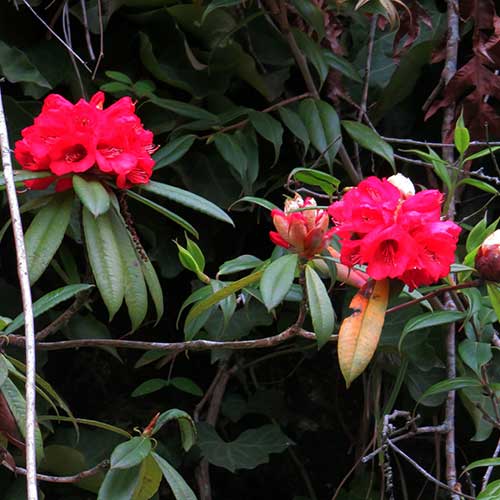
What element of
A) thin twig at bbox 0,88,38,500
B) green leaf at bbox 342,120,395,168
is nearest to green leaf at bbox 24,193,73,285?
thin twig at bbox 0,88,38,500

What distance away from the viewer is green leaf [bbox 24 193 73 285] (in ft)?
3.33

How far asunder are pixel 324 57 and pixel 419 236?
70 cm

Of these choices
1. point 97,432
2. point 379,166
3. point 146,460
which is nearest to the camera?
point 146,460

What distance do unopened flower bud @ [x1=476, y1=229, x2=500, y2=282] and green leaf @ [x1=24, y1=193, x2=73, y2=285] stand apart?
468 millimetres

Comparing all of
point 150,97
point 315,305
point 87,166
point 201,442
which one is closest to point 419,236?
point 315,305

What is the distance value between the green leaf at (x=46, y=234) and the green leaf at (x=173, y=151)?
40 cm

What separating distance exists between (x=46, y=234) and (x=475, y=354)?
24.7 inches

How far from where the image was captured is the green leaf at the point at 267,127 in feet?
4.94

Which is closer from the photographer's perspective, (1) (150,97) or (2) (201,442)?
(1) (150,97)

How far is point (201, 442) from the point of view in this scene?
1.60 m

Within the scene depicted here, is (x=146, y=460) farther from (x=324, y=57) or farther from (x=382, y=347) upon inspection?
(x=324, y=57)

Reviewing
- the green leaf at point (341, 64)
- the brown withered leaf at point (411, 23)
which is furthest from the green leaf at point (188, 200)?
the brown withered leaf at point (411, 23)

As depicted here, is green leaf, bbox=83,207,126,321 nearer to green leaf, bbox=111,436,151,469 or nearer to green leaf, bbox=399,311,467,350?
green leaf, bbox=111,436,151,469

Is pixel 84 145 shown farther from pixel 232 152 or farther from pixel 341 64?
pixel 341 64
